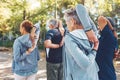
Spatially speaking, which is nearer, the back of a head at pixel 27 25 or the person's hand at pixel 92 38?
the person's hand at pixel 92 38

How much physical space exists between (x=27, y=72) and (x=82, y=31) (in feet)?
9.64

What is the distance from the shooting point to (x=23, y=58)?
7113mm

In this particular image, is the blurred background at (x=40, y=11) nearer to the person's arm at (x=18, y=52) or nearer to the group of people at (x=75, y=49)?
the group of people at (x=75, y=49)

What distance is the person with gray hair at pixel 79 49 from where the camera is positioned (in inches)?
172

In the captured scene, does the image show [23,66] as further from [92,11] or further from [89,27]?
[92,11]

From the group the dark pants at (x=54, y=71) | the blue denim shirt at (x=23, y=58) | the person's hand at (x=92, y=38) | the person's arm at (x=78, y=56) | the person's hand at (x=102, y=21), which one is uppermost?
the person's hand at (x=102, y=21)

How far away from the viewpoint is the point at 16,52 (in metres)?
6.99

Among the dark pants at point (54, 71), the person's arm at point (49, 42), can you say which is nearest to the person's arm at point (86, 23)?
the person's arm at point (49, 42)

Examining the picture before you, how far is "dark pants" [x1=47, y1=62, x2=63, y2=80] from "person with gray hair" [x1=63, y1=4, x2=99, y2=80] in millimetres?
3606

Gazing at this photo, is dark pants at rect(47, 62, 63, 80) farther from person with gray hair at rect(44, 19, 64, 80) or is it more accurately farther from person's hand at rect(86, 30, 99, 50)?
person's hand at rect(86, 30, 99, 50)

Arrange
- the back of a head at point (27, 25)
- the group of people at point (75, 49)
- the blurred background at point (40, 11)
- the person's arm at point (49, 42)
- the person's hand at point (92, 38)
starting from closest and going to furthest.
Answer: the group of people at point (75, 49) < the person's hand at point (92, 38) < the back of a head at point (27, 25) < the person's arm at point (49, 42) < the blurred background at point (40, 11)

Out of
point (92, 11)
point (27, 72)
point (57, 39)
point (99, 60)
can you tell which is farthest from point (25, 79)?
point (92, 11)

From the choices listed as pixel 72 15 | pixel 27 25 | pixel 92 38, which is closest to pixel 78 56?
pixel 92 38

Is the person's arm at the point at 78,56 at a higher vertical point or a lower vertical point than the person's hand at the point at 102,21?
lower
